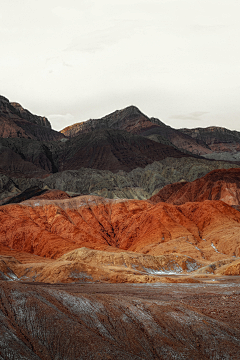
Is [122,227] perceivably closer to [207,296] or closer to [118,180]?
[207,296]

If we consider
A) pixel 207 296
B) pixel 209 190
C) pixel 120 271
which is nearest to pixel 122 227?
pixel 120 271

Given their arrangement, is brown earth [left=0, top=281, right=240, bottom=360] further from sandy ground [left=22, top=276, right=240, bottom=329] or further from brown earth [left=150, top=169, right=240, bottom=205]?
brown earth [left=150, top=169, right=240, bottom=205]

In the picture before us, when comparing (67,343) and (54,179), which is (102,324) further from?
(54,179)

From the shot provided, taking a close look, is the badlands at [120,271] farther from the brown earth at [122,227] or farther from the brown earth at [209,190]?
the brown earth at [209,190]

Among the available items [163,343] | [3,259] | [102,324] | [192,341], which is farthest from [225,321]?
[3,259]

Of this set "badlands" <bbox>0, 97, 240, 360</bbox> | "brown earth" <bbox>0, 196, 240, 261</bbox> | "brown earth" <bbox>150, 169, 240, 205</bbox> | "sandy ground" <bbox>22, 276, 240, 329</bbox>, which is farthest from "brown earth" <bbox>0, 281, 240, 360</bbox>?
"brown earth" <bbox>150, 169, 240, 205</bbox>
